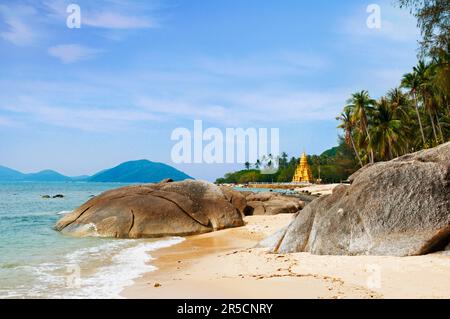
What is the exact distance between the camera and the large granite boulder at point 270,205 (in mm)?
24766

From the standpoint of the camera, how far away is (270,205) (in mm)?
25562

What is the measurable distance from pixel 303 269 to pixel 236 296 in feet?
7.44

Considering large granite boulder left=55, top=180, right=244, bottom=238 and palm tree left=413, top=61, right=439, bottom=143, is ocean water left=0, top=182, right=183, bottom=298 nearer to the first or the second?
large granite boulder left=55, top=180, right=244, bottom=238

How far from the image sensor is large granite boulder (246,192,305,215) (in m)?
24.8

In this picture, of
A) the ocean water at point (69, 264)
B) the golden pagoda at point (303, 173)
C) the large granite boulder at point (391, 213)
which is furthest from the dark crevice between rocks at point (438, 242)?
the golden pagoda at point (303, 173)

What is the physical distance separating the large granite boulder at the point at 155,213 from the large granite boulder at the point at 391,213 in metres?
7.03

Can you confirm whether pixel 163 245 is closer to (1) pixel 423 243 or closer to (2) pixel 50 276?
(2) pixel 50 276

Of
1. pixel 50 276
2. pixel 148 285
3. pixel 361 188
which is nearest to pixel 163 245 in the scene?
pixel 50 276

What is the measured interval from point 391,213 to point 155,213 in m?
9.85

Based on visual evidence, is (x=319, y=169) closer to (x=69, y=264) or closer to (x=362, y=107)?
(x=362, y=107)

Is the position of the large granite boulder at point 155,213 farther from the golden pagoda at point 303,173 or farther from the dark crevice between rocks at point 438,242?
the golden pagoda at point 303,173

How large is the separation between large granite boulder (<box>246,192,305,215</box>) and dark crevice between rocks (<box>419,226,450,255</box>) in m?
15.7

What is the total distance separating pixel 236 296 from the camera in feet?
22.4

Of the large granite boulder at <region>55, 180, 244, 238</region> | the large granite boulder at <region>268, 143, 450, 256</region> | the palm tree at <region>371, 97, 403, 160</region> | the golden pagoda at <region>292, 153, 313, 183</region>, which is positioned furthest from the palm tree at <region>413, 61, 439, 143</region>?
the golden pagoda at <region>292, 153, 313, 183</region>
